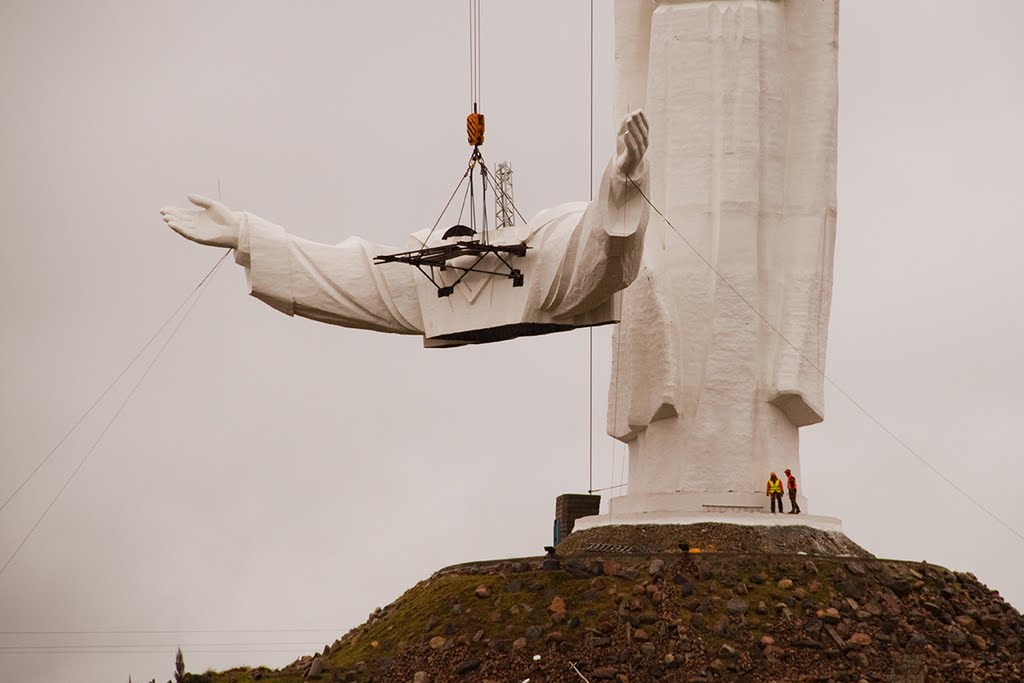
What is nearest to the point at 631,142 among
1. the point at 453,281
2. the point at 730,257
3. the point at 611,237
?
the point at 611,237

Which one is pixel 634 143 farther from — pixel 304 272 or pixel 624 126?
pixel 304 272

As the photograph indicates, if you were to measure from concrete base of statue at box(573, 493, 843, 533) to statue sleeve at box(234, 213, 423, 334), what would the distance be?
12.0ft

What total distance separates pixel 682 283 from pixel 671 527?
334cm

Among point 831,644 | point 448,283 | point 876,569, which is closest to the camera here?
point 831,644

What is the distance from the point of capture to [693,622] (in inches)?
996

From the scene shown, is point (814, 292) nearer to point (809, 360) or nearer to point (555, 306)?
point (809, 360)

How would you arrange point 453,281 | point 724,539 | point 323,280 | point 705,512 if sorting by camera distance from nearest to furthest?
point 724,539 → point 705,512 → point 453,281 → point 323,280

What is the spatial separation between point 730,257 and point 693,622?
5.53 meters

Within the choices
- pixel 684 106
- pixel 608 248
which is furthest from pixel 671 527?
pixel 684 106

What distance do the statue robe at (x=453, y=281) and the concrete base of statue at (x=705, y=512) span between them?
254cm

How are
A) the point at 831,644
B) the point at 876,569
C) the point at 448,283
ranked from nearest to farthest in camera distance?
1. the point at 831,644
2. the point at 876,569
3. the point at 448,283

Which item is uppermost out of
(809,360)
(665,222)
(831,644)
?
(665,222)

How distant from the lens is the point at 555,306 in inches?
1089

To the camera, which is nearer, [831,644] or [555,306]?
[831,644]
